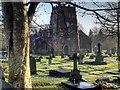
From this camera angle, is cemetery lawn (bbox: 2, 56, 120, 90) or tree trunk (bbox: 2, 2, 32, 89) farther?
cemetery lawn (bbox: 2, 56, 120, 90)

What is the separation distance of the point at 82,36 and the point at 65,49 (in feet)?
12.3

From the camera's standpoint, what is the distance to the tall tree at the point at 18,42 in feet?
17.7

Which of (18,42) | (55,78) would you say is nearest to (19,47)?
(18,42)

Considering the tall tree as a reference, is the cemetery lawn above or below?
below

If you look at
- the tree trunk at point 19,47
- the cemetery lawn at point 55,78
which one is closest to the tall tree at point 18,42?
the tree trunk at point 19,47

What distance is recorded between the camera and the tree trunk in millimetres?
5391

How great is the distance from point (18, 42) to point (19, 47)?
0.36 feet

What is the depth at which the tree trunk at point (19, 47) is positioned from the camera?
5391 millimetres

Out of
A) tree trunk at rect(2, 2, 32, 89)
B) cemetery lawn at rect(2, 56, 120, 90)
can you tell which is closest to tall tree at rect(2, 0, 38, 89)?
tree trunk at rect(2, 2, 32, 89)

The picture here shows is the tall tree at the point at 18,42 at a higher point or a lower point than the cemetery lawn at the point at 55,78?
higher

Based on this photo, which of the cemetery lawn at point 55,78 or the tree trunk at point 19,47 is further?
the cemetery lawn at point 55,78

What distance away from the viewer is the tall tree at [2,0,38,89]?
539cm

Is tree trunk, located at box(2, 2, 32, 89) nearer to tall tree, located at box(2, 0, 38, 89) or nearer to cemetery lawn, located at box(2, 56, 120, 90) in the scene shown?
tall tree, located at box(2, 0, 38, 89)

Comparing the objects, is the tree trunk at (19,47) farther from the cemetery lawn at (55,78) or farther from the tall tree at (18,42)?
the cemetery lawn at (55,78)
